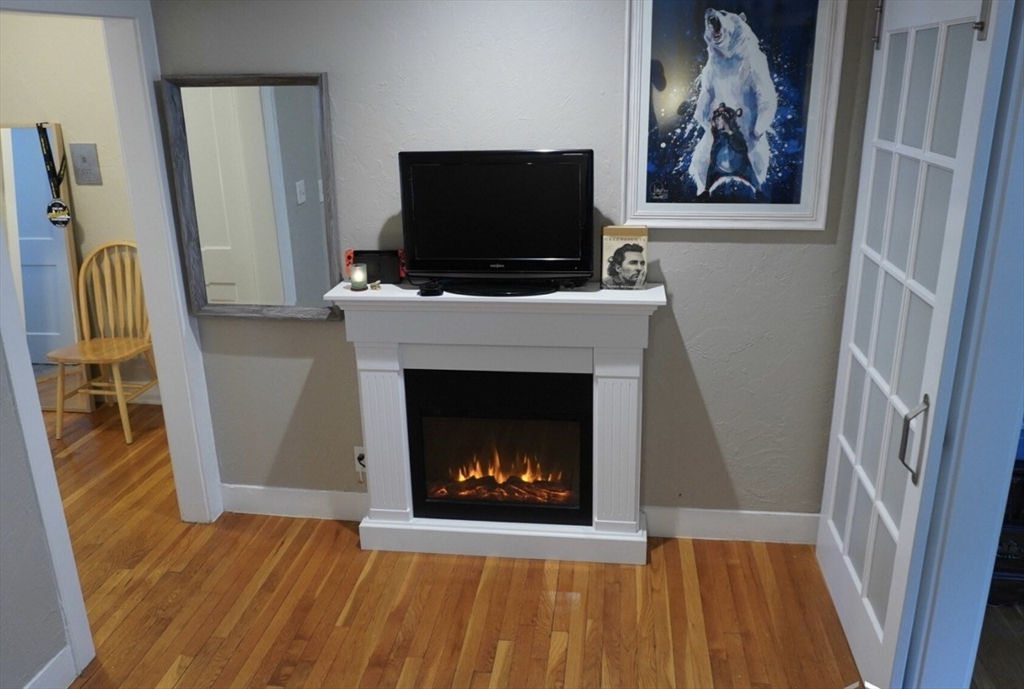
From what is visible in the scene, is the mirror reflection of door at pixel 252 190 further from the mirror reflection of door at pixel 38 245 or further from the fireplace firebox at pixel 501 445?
the mirror reflection of door at pixel 38 245

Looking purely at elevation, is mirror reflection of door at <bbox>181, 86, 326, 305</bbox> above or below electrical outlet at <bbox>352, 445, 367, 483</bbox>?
above

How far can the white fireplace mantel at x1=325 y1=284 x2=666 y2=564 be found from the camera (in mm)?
2824

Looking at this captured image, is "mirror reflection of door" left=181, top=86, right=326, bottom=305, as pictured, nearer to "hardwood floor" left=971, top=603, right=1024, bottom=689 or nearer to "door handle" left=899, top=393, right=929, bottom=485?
"door handle" left=899, top=393, right=929, bottom=485

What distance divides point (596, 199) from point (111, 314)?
2785 mm

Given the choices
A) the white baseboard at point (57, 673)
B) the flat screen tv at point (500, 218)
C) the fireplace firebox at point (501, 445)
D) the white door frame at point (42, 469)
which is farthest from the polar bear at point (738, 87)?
the white baseboard at point (57, 673)

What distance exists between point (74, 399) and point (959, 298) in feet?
14.1

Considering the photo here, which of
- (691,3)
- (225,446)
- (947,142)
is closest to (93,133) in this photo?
(225,446)

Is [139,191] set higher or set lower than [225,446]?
higher

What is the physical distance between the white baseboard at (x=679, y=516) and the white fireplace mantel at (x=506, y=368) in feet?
0.42

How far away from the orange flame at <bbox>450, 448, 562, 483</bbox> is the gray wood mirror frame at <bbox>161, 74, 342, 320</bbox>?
2.50ft

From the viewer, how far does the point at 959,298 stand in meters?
1.83

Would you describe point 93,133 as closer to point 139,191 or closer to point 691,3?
point 139,191

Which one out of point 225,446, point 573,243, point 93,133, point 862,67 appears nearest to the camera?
point 862,67

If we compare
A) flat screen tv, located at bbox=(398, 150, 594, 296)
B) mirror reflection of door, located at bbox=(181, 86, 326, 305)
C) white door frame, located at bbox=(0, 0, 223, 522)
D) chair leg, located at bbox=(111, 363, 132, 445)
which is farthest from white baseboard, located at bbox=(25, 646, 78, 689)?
chair leg, located at bbox=(111, 363, 132, 445)
